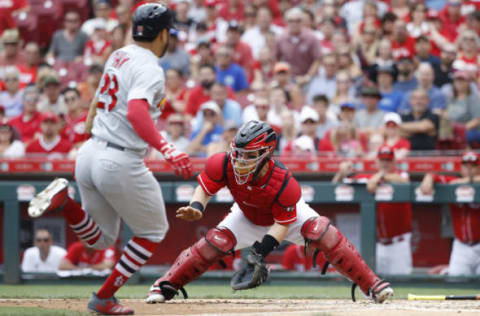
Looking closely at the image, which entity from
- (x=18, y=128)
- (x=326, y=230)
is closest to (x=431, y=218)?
(x=326, y=230)

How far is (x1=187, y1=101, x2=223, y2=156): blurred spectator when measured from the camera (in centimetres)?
934

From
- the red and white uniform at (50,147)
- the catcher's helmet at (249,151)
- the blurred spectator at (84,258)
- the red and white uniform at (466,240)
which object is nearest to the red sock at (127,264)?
the catcher's helmet at (249,151)

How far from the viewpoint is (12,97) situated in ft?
35.8

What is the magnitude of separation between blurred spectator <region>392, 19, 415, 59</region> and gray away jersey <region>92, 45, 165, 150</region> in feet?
20.8

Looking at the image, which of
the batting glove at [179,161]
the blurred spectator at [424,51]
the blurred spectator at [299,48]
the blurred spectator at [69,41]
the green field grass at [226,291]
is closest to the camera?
the batting glove at [179,161]

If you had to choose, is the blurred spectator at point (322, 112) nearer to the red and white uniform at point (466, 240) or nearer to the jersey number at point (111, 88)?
the red and white uniform at point (466, 240)

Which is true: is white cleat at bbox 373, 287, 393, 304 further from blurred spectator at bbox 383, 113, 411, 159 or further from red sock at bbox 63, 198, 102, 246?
blurred spectator at bbox 383, 113, 411, 159

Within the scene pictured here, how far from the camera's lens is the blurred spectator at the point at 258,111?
948 cm

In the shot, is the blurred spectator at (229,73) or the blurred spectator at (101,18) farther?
the blurred spectator at (101,18)

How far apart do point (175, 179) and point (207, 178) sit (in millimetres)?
3297

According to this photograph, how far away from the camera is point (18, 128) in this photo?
10094mm

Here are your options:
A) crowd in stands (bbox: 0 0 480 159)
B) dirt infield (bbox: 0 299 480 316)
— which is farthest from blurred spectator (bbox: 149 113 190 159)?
dirt infield (bbox: 0 299 480 316)

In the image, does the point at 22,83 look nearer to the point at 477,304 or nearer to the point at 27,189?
the point at 27,189

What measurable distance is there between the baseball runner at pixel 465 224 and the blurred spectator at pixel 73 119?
395cm
